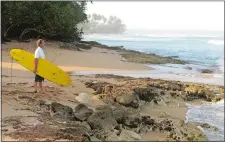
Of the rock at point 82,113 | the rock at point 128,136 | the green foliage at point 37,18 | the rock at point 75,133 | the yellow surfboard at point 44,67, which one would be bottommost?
the rock at point 128,136

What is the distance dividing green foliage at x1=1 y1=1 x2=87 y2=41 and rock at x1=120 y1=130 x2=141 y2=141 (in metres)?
15.5

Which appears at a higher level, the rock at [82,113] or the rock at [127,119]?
the rock at [82,113]

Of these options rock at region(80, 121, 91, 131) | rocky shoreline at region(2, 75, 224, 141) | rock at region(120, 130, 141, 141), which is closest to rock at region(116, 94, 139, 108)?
rocky shoreline at region(2, 75, 224, 141)

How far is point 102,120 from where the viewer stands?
7805mm

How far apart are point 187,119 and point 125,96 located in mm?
1784

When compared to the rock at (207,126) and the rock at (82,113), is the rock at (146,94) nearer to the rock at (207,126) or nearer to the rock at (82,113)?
the rock at (207,126)

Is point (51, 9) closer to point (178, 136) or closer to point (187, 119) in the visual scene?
point (187, 119)


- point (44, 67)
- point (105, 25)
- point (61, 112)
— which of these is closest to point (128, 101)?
point (44, 67)

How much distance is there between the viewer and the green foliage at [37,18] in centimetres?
2162

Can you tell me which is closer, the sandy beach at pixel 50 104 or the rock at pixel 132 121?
the sandy beach at pixel 50 104

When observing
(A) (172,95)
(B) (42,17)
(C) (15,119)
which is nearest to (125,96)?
(A) (172,95)

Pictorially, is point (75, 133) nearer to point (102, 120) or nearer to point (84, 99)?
point (102, 120)

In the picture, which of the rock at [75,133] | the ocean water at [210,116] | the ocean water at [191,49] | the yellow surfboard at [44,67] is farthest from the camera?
the ocean water at [191,49]

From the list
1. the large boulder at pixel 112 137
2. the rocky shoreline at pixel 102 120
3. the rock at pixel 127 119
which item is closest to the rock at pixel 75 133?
the rocky shoreline at pixel 102 120
